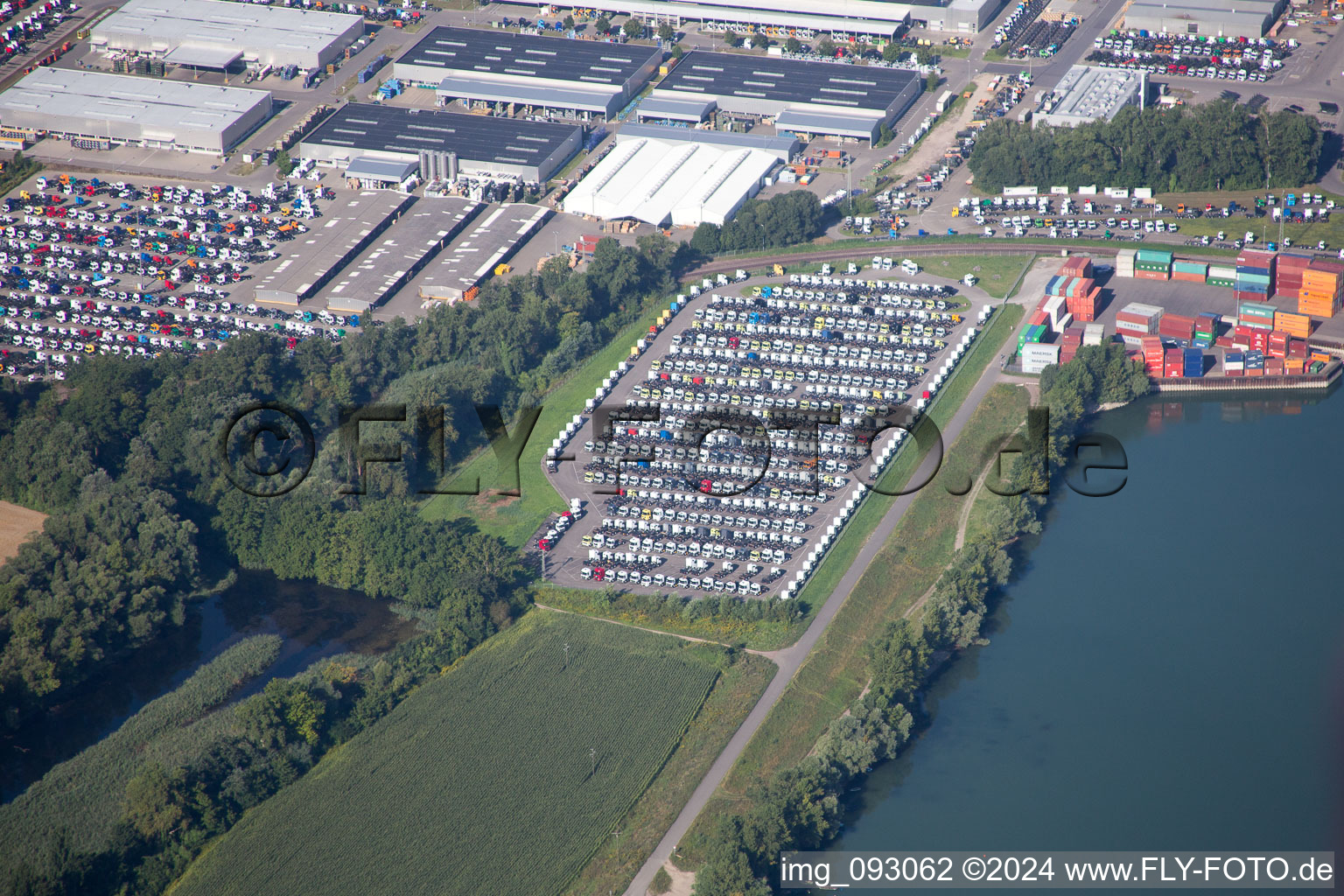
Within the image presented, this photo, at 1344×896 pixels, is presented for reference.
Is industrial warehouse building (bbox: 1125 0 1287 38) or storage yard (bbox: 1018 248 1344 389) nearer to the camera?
storage yard (bbox: 1018 248 1344 389)

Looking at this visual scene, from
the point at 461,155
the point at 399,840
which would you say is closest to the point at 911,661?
the point at 399,840

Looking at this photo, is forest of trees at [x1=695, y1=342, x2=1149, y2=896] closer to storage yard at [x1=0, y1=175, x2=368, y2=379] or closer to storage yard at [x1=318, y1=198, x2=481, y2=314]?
storage yard at [x1=318, y1=198, x2=481, y2=314]

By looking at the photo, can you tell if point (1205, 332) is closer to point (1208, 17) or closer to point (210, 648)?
point (1208, 17)

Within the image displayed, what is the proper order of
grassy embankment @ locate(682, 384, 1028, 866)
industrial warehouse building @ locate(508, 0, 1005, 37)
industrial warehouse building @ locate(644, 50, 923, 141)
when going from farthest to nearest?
industrial warehouse building @ locate(508, 0, 1005, 37), industrial warehouse building @ locate(644, 50, 923, 141), grassy embankment @ locate(682, 384, 1028, 866)

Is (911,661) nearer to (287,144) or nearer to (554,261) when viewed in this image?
(554,261)

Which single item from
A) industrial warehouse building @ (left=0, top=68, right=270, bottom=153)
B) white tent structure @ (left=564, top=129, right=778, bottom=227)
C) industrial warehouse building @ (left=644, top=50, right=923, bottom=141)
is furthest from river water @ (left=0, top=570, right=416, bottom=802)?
industrial warehouse building @ (left=644, top=50, right=923, bottom=141)

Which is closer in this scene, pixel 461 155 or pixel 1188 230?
pixel 1188 230
